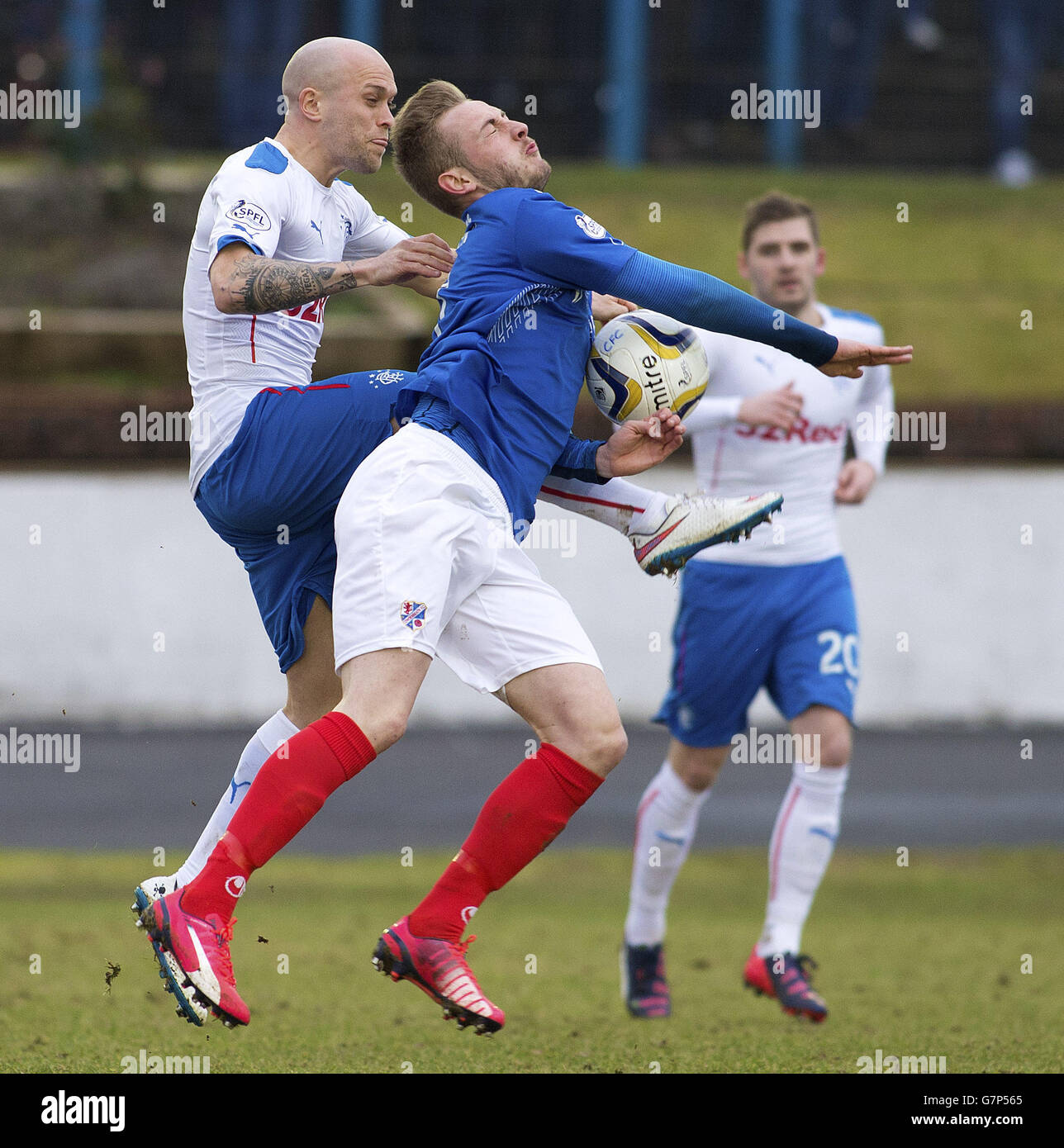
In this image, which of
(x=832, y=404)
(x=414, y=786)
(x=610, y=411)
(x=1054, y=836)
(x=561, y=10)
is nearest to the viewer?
(x=610, y=411)

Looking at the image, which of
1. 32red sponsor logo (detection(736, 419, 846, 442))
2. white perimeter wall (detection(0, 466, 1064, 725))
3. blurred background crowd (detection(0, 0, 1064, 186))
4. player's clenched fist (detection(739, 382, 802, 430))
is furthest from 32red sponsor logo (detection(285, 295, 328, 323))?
blurred background crowd (detection(0, 0, 1064, 186))

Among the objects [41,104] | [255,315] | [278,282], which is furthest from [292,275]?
[41,104]

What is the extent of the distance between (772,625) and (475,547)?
2659 mm

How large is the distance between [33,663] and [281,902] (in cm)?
430

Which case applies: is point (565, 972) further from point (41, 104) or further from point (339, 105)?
point (41, 104)

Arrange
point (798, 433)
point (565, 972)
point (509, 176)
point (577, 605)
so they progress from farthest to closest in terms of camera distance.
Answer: point (577, 605)
point (565, 972)
point (798, 433)
point (509, 176)

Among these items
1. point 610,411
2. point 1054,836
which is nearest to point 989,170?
point 1054,836

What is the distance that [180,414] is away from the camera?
1233 centimetres

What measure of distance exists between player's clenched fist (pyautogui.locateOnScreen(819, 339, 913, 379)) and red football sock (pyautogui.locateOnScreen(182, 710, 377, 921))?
147cm

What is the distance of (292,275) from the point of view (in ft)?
13.5

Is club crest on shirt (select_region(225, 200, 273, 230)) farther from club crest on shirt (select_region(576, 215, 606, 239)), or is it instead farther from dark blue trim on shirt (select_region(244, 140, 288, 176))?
club crest on shirt (select_region(576, 215, 606, 239))

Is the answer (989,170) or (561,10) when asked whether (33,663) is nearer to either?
(561,10)

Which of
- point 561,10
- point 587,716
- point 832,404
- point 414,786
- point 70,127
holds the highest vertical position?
point 561,10

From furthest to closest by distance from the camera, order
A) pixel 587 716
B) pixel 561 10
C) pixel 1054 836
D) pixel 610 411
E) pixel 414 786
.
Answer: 1. pixel 561 10
2. pixel 414 786
3. pixel 1054 836
4. pixel 610 411
5. pixel 587 716
